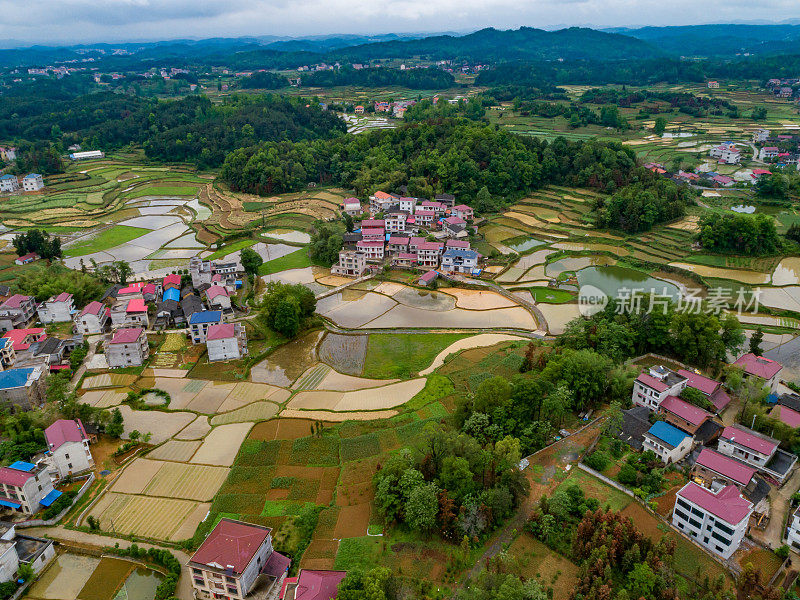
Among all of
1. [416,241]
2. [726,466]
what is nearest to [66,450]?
[726,466]

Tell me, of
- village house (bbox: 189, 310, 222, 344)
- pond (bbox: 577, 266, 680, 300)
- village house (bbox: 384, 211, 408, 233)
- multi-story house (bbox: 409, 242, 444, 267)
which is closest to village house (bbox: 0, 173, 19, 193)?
village house (bbox: 384, 211, 408, 233)

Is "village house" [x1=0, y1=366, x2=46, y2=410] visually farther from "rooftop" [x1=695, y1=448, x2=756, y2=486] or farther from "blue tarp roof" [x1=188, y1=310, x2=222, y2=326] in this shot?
"rooftop" [x1=695, y1=448, x2=756, y2=486]

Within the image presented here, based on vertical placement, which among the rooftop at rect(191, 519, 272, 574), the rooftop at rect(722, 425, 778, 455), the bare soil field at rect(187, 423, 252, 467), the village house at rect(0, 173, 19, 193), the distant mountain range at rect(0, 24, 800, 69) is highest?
the distant mountain range at rect(0, 24, 800, 69)

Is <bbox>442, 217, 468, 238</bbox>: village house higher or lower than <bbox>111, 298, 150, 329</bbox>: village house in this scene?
higher

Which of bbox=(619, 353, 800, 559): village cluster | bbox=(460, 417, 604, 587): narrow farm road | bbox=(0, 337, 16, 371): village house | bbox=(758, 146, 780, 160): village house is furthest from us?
bbox=(758, 146, 780, 160): village house

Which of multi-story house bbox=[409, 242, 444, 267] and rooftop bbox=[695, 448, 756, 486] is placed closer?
rooftop bbox=[695, 448, 756, 486]

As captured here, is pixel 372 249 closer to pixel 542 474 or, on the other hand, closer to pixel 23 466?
pixel 542 474

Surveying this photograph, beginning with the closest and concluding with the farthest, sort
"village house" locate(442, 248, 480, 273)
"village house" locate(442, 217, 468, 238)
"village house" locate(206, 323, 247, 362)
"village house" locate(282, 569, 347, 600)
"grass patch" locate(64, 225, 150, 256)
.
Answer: "village house" locate(282, 569, 347, 600) < "village house" locate(206, 323, 247, 362) < "village house" locate(442, 248, 480, 273) < "village house" locate(442, 217, 468, 238) < "grass patch" locate(64, 225, 150, 256)
